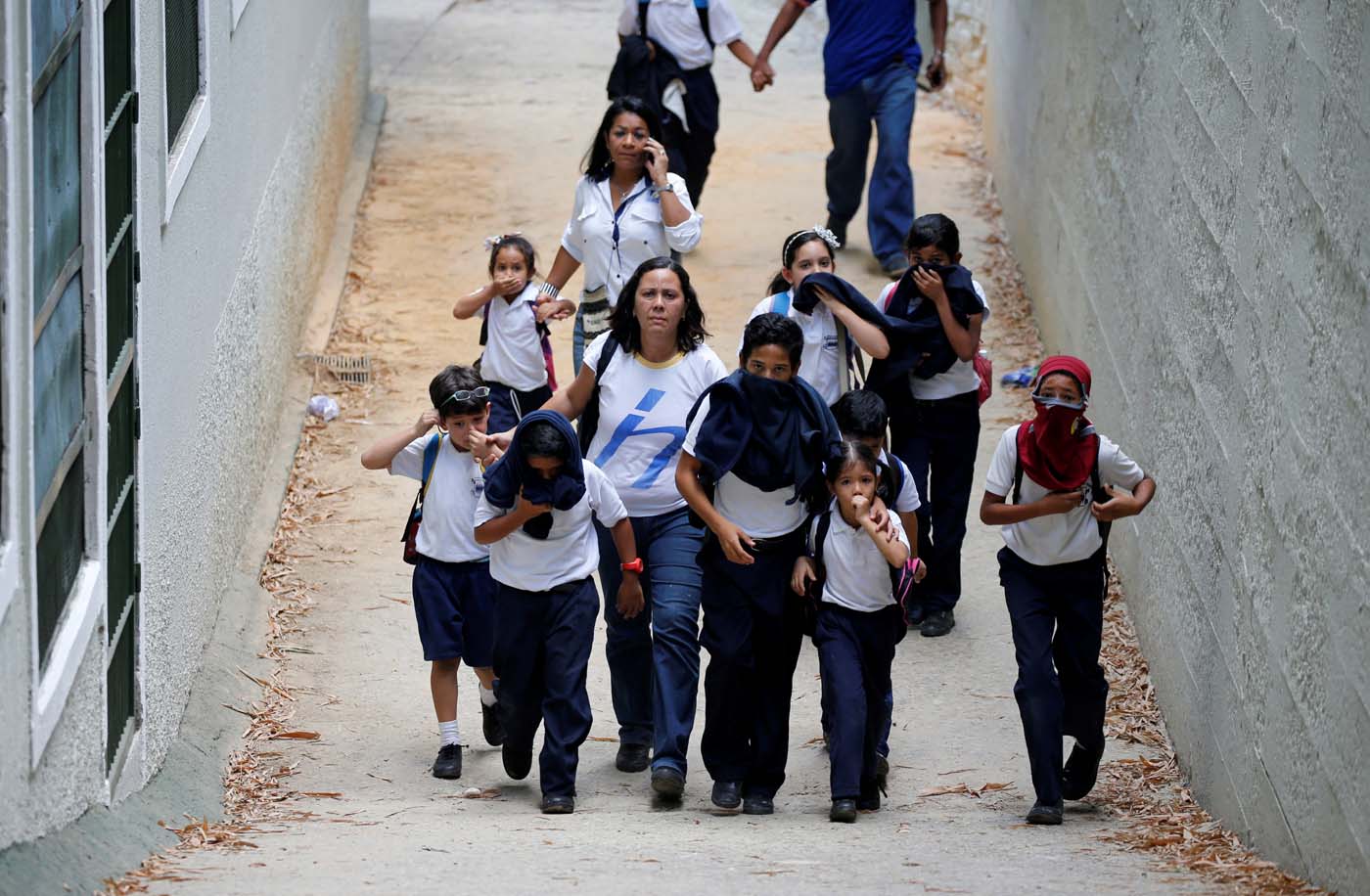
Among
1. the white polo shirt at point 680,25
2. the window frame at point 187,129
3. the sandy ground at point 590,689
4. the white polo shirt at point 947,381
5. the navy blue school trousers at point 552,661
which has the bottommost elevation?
the sandy ground at point 590,689

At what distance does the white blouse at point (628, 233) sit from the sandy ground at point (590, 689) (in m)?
1.77

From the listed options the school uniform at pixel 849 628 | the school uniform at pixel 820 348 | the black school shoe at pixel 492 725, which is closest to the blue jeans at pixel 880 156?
the school uniform at pixel 820 348

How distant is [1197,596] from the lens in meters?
7.39

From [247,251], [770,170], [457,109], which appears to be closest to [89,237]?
[247,251]

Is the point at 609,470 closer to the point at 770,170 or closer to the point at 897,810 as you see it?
the point at 897,810

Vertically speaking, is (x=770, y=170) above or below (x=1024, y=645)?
below

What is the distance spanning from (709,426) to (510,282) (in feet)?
7.60

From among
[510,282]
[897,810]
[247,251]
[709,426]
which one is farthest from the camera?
[247,251]

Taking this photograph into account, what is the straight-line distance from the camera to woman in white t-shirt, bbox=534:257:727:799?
281 inches

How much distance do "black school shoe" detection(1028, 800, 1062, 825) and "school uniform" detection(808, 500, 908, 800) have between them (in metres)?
0.64

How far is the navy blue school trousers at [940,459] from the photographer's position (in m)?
8.55

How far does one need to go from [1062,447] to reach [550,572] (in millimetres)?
1814

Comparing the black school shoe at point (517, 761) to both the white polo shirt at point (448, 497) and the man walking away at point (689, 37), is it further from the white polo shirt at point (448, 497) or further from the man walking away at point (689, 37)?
the man walking away at point (689, 37)

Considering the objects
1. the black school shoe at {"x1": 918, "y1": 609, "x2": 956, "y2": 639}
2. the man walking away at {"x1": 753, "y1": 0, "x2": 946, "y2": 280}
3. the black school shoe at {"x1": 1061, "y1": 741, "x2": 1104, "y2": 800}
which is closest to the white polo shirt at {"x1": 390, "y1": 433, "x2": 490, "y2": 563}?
the black school shoe at {"x1": 1061, "y1": 741, "x2": 1104, "y2": 800}
